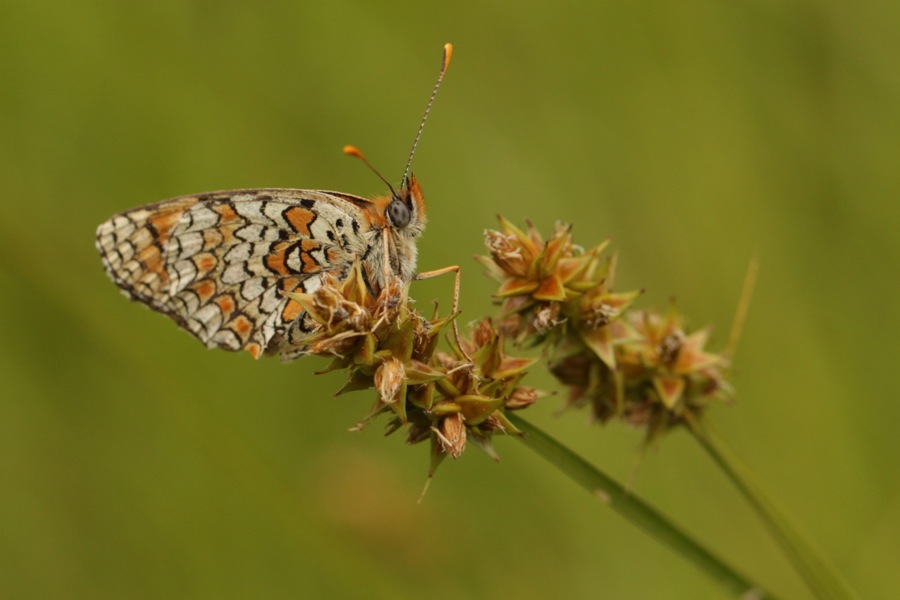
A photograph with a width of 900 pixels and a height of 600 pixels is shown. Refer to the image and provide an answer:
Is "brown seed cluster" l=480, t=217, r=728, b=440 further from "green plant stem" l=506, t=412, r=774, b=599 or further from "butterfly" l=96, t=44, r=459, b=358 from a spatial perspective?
"butterfly" l=96, t=44, r=459, b=358

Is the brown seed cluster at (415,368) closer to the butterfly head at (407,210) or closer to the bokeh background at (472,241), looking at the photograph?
the butterfly head at (407,210)

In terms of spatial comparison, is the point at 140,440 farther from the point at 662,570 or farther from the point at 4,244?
the point at 662,570

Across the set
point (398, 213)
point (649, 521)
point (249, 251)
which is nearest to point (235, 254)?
point (249, 251)

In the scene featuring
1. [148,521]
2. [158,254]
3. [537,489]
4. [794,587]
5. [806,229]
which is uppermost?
[806,229]

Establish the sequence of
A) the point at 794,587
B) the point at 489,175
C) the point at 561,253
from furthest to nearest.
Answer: the point at 489,175 < the point at 794,587 < the point at 561,253

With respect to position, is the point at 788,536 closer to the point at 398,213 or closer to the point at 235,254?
the point at 398,213

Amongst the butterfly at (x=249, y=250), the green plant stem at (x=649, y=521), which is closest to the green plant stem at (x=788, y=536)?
the green plant stem at (x=649, y=521)

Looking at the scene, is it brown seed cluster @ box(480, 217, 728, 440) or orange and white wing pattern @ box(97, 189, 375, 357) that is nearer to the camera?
brown seed cluster @ box(480, 217, 728, 440)

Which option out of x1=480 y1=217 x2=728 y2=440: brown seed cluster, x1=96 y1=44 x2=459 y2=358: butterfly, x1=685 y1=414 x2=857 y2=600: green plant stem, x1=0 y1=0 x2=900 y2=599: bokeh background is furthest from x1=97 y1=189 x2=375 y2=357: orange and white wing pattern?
x1=685 y1=414 x2=857 y2=600: green plant stem

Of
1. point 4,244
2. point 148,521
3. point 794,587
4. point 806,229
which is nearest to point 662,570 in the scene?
point 794,587
